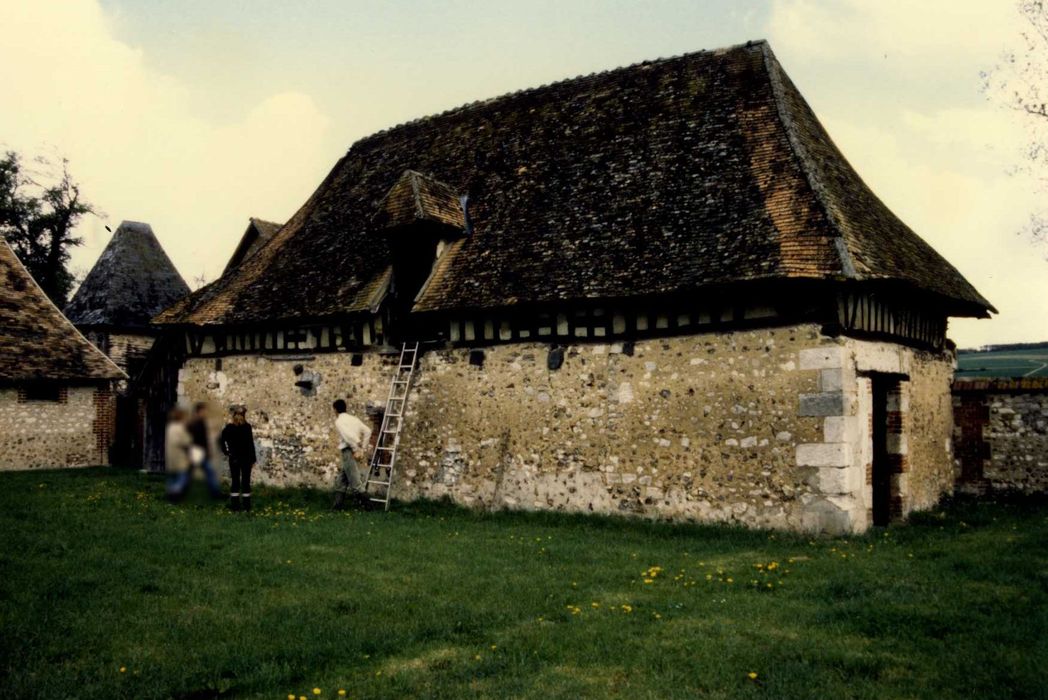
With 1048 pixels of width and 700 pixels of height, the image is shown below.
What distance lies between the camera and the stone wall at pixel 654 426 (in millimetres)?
10805

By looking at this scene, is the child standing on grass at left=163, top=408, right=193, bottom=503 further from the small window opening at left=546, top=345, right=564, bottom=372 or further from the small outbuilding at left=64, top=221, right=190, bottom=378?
the small outbuilding at left=64, top=221, right=190, bottom=378

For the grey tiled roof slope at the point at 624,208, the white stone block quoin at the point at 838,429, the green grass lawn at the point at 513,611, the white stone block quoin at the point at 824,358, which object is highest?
the grey tiled roof slope at the point at 624,208

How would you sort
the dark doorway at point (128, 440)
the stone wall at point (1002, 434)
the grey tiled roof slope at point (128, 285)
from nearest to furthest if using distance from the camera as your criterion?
the stone wall at point (1002, 434) < the dark doorway at point (128, 440) < the grey tiled roof slope at point (128, 285)

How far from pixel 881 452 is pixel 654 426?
3.80 m

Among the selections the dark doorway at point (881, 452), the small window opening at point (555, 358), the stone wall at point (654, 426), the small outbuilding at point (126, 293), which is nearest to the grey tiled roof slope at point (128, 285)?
the small outbuilding at point (126, 293)

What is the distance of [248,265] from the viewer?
61.0 ft

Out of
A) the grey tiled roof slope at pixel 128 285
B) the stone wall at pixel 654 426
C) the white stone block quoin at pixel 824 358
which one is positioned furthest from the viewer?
the grey tiled roof slope at pixel 128 285

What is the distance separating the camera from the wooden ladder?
14.3 metres

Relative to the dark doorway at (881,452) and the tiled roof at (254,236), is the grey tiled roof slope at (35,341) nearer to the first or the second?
the tiled roof at (254,236)

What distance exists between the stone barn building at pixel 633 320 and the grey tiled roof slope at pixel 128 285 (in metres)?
15.7

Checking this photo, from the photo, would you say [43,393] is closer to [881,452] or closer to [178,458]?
[881,452]

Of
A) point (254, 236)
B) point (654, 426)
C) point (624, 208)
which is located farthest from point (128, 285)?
point (654, 426)

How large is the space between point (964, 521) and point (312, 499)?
35.9ft

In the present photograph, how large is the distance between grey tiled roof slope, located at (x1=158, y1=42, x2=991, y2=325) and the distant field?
26.5m
